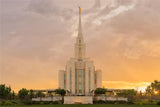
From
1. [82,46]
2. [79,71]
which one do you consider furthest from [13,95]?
[82,46]

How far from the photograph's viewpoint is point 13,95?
69438mm

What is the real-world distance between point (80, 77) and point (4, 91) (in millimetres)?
24679

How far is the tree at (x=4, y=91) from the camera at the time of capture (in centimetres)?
6506

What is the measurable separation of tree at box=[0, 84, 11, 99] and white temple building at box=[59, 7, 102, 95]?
18.4 meters

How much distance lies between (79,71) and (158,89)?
1076 inches

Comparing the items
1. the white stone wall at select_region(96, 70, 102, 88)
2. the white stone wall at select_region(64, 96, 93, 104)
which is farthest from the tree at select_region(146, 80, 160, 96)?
the white stone wall at select_region(64, 96, 93, 104)

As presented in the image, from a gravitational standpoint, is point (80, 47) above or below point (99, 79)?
above

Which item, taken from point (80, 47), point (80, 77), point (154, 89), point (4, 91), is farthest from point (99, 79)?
point (4, 91)

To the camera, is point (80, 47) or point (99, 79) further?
point (80, 47)

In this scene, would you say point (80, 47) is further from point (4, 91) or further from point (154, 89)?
point (4, 91)

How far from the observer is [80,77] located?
77.2 m

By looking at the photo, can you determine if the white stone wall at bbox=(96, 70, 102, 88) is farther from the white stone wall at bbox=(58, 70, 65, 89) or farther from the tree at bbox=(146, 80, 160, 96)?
the tree at bbox=(146, 80, 160, 96)

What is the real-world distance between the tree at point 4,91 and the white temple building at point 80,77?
18413 mm

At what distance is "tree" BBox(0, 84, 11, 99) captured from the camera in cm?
6506
